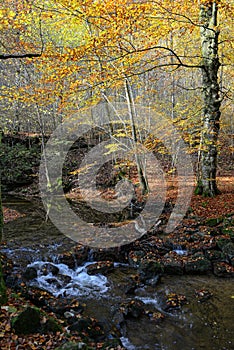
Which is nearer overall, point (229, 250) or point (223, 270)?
point (223, 270)

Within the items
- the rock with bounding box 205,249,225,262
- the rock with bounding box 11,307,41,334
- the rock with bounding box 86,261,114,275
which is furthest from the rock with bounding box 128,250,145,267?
the rock with bounding box 11,307,41,334

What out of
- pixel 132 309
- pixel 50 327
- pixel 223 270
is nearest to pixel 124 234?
pixel 223 270

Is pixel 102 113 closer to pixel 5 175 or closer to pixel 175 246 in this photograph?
pixel 5 175

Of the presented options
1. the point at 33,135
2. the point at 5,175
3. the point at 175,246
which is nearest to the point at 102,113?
the point at 33,135

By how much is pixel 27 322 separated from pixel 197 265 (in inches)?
185

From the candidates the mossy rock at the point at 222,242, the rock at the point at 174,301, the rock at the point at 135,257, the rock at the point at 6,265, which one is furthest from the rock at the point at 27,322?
the mossy rock at the point at 222,242

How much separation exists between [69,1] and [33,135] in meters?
17.2

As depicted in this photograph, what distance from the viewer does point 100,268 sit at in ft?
24.4

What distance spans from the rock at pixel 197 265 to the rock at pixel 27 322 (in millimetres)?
4314

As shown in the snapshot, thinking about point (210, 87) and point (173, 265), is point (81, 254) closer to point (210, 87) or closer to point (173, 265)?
point (173, 265)

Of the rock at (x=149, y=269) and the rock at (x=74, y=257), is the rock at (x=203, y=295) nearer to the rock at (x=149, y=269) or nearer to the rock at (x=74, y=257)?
the rock at (x=149, y=269)

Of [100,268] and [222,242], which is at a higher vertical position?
[222,242]

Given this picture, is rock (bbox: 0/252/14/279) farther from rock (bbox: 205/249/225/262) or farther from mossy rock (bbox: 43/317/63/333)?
rock (bbox: 205/249/225/262)

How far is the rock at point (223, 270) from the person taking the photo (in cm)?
688
